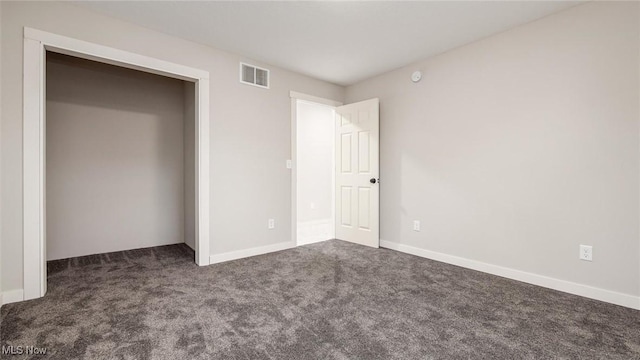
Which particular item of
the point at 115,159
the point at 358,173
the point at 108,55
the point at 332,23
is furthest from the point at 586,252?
the point at 115,159

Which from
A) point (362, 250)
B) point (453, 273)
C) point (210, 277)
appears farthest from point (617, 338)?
point (210, 277)

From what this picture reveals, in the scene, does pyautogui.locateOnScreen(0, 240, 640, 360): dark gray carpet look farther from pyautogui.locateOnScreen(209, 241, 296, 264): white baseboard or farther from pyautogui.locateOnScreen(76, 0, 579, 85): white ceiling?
pyautogui.locateOnScreen(76, 0, 579, 85): white ceiling

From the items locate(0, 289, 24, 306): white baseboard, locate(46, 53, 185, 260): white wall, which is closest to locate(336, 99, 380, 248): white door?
locate(46, 53, 185, 260): white wall

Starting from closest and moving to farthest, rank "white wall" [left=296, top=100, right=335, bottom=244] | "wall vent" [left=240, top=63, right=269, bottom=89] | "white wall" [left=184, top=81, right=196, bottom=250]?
"wall vent" [left=240, top=63, right=269, bottom=89], "white wall" [left=184, top=81, right=196, bottom=250], "white wall" [left=296, top=100, right=335, bottom=244]

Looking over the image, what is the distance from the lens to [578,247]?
2490mm

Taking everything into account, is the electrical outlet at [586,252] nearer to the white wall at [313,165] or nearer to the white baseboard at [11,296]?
the white wall at [313,165]

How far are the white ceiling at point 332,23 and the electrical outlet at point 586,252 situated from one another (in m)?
2.04

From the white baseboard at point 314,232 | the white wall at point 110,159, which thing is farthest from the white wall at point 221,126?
the white wall at point 110,159

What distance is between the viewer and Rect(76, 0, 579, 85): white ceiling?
2.46 metres

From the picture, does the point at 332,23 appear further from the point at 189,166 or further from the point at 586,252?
the point at 586,252

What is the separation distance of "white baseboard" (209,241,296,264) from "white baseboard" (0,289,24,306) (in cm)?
149

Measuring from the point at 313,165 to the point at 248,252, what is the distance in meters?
2.70

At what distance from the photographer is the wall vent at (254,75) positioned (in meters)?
3.54

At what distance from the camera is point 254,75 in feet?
11.9
